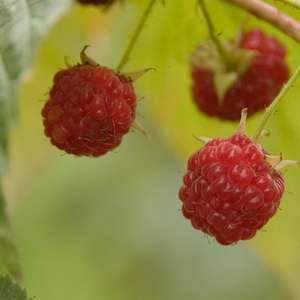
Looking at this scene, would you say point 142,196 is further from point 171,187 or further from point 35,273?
point 35,273

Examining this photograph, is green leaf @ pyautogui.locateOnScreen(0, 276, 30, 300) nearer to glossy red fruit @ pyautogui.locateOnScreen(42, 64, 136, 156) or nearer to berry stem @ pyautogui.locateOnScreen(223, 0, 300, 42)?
glossy red fruit @ pyautogui.locateOnScreen(42, 64, 136, 156)

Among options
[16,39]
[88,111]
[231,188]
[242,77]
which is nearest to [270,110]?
[231,188]

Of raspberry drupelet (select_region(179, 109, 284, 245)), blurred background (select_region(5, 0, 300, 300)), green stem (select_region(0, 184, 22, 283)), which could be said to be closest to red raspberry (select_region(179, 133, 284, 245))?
raspberry drupelet (select_region(179, 109, 284, 245))

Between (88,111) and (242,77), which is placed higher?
(88,111)

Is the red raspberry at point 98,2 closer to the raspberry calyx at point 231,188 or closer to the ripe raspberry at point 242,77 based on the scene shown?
the ripe raspberry at point 242,77

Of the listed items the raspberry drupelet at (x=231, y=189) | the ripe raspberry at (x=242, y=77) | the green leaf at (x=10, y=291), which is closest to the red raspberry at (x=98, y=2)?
the ripe raspberry at (x=242, y=77)

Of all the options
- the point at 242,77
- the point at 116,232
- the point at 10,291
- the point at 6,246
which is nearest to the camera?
the point at 10,291

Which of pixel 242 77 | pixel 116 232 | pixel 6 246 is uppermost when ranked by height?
pixel 6 246

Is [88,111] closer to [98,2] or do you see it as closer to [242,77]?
[98,2]

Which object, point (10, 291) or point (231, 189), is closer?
point (10, 291)
